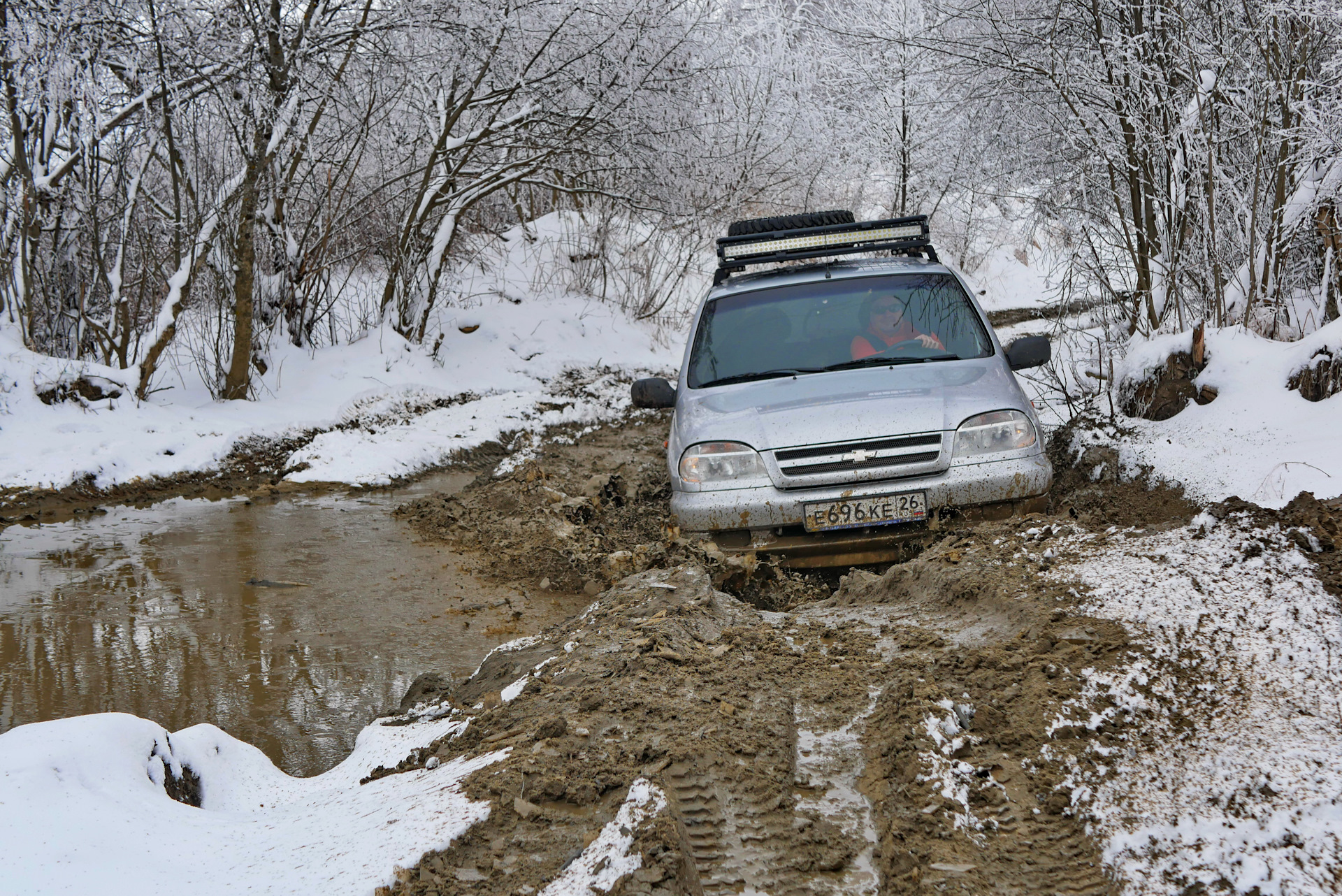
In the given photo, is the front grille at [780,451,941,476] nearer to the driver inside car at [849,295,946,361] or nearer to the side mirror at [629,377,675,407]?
the driver inside car at [849,295,946,361]

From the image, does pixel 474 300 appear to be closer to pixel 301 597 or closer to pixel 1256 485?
pixel 301 597

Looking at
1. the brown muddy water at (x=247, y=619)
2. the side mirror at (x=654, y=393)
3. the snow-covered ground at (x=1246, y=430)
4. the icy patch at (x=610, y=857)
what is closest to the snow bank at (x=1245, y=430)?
the snow-covered ground at (x=1246, y=430)

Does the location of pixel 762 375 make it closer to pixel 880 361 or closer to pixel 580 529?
pixel 880 361

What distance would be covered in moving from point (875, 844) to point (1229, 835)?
0.79 meters

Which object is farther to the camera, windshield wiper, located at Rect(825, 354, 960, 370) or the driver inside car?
the driver inside car

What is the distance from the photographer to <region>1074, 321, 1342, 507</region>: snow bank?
5.19 metres

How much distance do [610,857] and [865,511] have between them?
9.45 ft

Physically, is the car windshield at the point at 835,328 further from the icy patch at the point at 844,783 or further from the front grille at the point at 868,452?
the icy patch at the point at 844,783

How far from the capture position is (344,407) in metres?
11.1

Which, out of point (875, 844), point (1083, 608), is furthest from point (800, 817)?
point (1083, 608)

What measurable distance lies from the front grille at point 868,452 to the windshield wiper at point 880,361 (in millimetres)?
796

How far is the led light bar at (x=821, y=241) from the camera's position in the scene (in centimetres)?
640

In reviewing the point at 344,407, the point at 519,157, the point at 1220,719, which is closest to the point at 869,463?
the point at 1220,719

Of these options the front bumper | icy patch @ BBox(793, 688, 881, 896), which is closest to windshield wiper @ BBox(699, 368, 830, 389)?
the front bumper
